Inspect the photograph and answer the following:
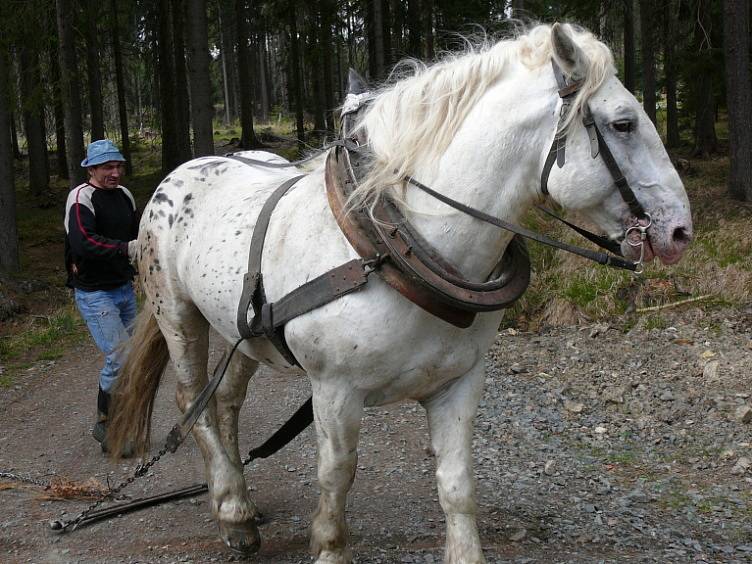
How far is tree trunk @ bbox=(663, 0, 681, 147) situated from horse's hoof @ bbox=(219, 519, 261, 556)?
36.5 ft

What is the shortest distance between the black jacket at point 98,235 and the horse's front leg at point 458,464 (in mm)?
2838

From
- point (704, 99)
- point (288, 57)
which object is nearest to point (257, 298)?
point (704, 99)

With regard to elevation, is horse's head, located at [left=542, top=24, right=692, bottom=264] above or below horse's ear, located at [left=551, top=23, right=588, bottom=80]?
below

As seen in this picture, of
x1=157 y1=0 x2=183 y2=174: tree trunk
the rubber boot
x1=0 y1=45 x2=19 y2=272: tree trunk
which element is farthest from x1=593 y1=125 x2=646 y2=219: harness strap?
x1=157 y1=0 x2=183 y2=174: tree trunk

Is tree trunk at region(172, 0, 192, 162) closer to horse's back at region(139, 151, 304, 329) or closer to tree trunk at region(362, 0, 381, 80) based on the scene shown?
tree trunk at region(362, 0, 381, 80)

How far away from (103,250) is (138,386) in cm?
103

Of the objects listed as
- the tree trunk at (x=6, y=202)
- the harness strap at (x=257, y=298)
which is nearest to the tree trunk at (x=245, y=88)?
the tree trunk at (x=6, y=202)

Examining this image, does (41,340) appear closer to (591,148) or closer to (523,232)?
(523,232)

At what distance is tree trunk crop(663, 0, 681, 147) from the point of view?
43.5 feet

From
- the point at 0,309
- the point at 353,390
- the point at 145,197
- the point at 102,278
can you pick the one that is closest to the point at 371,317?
the point at 353,390

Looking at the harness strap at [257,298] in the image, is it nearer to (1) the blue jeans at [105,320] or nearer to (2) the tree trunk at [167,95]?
(1) the blue jeans at [105,320]

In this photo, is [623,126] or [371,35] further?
[371,35]

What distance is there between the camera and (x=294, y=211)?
10.9 ft

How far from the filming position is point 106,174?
214 inches
